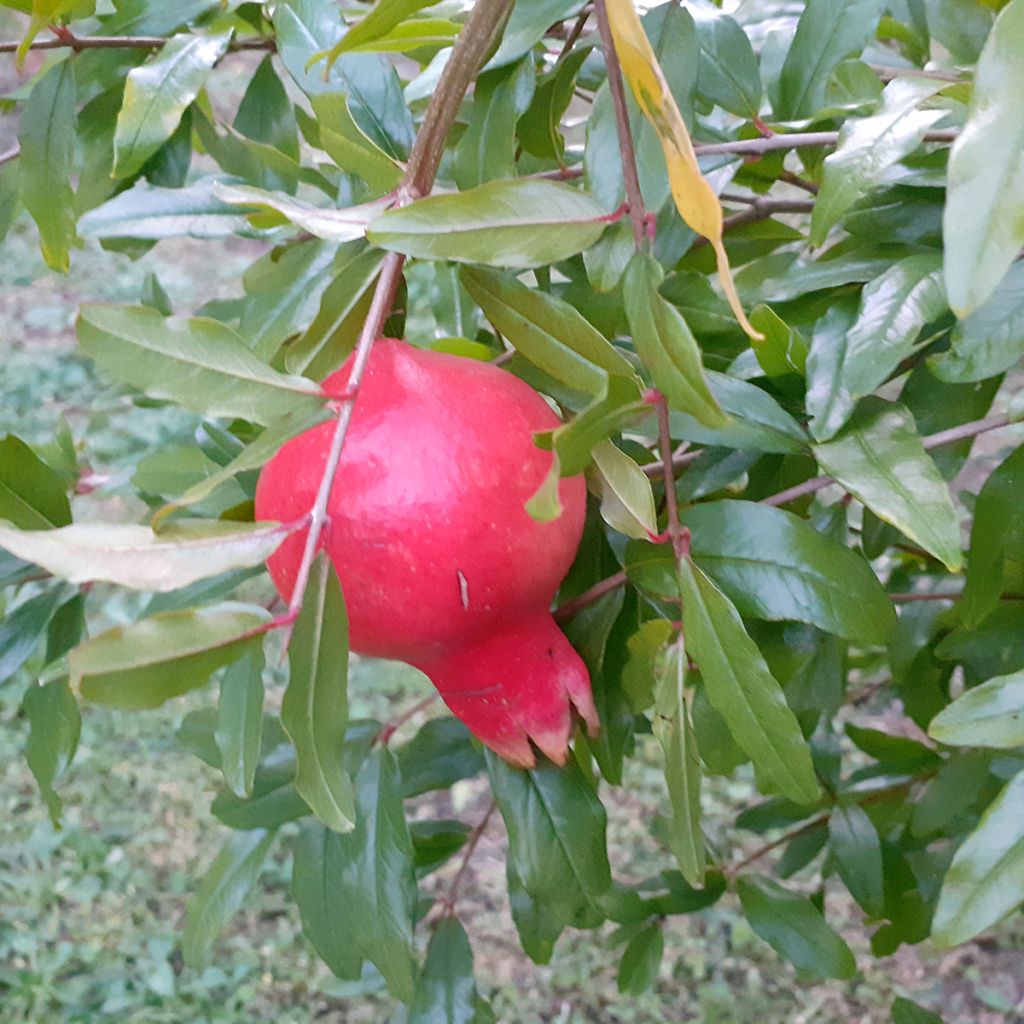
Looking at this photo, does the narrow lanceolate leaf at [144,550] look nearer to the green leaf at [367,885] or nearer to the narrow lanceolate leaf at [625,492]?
the narrow lanceolate leaf at [625,492]

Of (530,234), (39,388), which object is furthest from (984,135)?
(39,388)

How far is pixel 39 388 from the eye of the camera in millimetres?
2916

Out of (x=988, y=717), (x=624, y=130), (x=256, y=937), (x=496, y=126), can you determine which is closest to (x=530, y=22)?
(x=496, y=126)

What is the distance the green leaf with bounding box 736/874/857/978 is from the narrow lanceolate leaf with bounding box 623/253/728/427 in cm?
71

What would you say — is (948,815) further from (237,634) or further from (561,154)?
(237,634)

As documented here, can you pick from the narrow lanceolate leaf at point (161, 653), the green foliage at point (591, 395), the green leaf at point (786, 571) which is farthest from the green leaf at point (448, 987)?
the narrow lanceolate leaf at point (161, 653)

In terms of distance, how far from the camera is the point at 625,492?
472mm

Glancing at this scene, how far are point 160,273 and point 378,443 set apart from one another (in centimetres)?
318

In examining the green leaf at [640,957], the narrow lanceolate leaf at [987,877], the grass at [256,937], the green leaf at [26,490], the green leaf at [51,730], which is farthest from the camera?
the grass at [256,937]

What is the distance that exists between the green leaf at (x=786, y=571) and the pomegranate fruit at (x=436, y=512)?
Answer: 0.09 m

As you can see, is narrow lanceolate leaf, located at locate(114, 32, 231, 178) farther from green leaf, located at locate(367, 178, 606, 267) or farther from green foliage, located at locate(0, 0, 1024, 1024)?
green leaf, located at locate(367, 178, 606, 267)

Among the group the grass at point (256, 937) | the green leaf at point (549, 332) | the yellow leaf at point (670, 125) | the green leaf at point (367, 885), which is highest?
the yellow leaf at point (670, 125)

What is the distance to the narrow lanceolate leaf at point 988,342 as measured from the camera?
505mm

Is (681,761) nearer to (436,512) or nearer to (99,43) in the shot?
(436,512)
